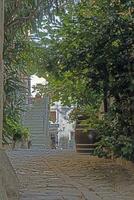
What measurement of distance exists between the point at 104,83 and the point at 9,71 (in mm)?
1859

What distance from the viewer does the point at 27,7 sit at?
→ 676 centimetres

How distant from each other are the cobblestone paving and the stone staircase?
34.6 feet

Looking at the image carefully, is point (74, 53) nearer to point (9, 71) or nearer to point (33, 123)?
point (9, 71)

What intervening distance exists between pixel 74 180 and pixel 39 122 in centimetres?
1339

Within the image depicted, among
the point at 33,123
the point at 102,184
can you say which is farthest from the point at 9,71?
the point at 33,123

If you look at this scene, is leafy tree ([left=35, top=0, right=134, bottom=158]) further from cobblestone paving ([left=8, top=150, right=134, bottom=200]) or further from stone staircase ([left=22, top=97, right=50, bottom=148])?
stone staircase ([left=22, top=97, right=50, bottom=148])

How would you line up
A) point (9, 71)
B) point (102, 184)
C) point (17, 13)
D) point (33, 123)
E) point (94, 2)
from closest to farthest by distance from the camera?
point (102, 184) < point (17, 13) < point (9, 71) < point (94, 2) < point (33, 123)

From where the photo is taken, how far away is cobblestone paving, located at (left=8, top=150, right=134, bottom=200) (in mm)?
5242

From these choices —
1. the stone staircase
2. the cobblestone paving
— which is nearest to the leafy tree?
the cobblestone paving

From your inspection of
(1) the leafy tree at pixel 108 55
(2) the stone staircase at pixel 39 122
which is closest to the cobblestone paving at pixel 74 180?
(1) the leafy tree at pixel 108 55

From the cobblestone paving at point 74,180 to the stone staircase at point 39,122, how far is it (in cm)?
1053

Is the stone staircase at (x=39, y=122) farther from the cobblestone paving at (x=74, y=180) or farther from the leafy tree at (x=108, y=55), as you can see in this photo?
the cobblestone paving at (x=74, y=180)

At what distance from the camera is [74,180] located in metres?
6.44

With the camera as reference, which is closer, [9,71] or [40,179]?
[40,179]
